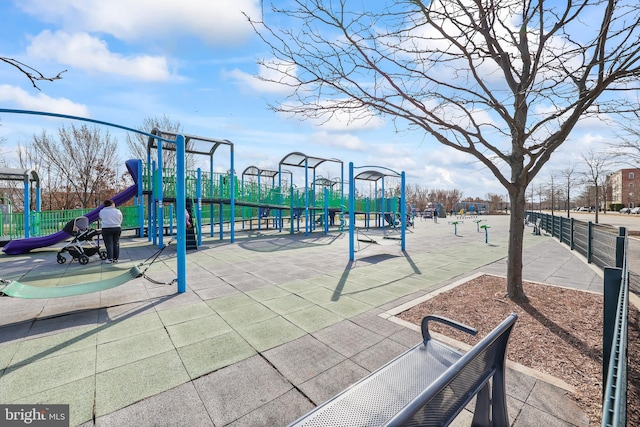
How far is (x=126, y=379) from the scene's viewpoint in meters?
2.71

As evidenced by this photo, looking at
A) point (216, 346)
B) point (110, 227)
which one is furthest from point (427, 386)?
point (110, 227)

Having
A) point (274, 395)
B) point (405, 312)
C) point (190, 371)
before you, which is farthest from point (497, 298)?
point (190, 371)

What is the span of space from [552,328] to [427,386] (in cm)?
304

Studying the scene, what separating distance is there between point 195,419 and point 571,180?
3565 centimetres

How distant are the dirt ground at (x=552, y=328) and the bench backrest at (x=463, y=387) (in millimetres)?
936

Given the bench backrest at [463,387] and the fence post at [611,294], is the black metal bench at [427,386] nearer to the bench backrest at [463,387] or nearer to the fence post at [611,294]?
the bench backrest at [463,387]

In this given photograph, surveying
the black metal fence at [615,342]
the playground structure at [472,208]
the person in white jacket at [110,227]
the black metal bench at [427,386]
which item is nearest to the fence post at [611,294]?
the black metal fence at [615,342]

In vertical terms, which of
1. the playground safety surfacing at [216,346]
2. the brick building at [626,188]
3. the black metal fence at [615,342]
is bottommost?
the playground safety surfacing at [216,346]

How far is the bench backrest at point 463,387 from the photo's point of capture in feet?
3.81

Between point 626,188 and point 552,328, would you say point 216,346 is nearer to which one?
point 552,328

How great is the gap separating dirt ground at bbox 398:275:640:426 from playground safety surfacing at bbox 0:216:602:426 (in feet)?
1.21

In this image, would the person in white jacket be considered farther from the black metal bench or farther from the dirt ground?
the black metal bench

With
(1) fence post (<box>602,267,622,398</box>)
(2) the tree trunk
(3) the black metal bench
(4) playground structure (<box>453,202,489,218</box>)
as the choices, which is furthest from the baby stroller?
(4) playground structure (<box>453,202,489,218</box>)

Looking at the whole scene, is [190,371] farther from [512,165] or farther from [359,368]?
[512,165]
